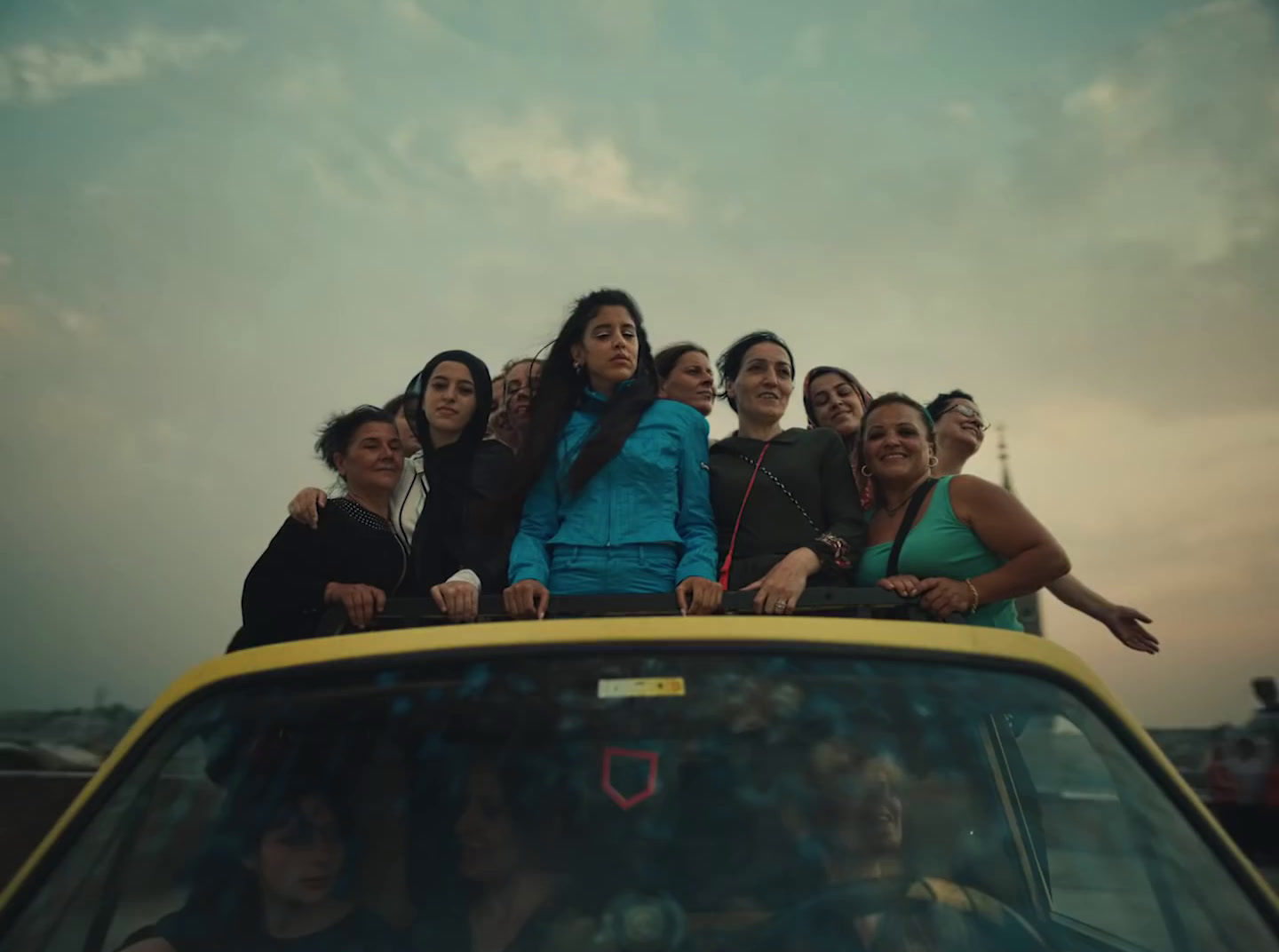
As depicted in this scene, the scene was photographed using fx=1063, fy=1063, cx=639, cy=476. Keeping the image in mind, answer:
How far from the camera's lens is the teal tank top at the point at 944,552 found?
3.04 m

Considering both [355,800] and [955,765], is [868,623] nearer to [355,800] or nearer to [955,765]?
[955,765]

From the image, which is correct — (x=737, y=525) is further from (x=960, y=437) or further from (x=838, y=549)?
(x=960, y=437)

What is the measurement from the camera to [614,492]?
10.7 ft

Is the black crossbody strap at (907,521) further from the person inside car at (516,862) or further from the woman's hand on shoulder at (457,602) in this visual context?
the person inside car at (516,862)

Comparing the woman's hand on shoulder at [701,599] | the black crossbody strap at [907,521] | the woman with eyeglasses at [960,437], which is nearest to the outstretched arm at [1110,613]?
the woman with eyeglasses at [960,437]

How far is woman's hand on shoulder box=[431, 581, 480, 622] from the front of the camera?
2334mm

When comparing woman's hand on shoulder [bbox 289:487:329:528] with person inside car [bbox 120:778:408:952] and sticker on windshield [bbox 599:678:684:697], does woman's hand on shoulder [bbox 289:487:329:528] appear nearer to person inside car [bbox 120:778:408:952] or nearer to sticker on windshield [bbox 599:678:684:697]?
person inside car [bbox 120:778:408:952]

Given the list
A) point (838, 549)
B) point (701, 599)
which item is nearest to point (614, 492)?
point (838, 549)

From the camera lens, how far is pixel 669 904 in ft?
4.32

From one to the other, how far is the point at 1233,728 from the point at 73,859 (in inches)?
514

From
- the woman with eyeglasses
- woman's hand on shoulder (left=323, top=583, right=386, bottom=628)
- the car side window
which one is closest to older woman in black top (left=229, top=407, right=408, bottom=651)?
woman's hand on shoulder (left=323, top=583, right=386, bottom=628)

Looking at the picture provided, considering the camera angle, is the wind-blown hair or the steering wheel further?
the wind-blown hair

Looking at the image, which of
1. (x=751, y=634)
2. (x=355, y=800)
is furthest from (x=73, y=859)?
(x=751, y=634)

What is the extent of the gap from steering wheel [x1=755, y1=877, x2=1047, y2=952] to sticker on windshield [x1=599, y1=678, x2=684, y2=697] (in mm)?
321
